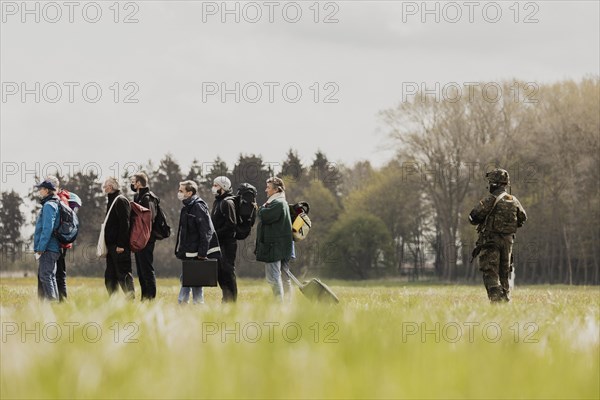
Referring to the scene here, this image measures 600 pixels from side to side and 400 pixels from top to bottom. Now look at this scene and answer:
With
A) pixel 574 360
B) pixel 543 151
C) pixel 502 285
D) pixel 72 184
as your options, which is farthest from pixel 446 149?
pixel 72 184

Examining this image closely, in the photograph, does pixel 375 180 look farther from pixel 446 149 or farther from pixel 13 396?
pixel 13 396

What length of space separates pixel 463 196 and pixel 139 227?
166ft

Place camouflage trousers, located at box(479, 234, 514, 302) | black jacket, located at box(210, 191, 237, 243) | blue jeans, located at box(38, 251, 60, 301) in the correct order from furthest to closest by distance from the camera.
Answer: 1. black jacket, located at box(210, 191, 237, 243)
2. camouflage trousers, located at box(479, 234, 514, 302)
3. blue jeans, located at box(38, 251, 60, 301)

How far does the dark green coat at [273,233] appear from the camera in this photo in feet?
47.1

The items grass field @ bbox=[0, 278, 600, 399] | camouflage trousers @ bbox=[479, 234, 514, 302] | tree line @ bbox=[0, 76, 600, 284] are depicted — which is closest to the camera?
grass field @ bbox=[0, 278, 600, 399]

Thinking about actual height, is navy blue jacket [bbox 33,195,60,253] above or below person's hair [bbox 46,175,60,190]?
below

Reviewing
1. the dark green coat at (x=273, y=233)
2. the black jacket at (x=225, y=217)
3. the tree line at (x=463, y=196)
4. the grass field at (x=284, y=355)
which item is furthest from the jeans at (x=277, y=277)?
the tree line at (x=463, y=196)

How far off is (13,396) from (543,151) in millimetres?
56026

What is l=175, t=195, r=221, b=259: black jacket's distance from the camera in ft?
46.4

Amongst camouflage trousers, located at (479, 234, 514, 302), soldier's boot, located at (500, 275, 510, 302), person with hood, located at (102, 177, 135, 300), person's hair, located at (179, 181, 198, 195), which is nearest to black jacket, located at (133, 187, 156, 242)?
person with hood, located at (102, 177, 135, 300)

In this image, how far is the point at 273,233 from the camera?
14.4 metres

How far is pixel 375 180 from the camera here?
78.6 metres

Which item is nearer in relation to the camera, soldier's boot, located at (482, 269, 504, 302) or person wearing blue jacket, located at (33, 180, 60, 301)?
person wearing blue jacket, located at (33, 180, 60, 301)

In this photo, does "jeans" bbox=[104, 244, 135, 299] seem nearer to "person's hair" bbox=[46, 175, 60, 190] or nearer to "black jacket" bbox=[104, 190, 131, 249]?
"black jacket" bbox=[104, 190, 131, 249]
